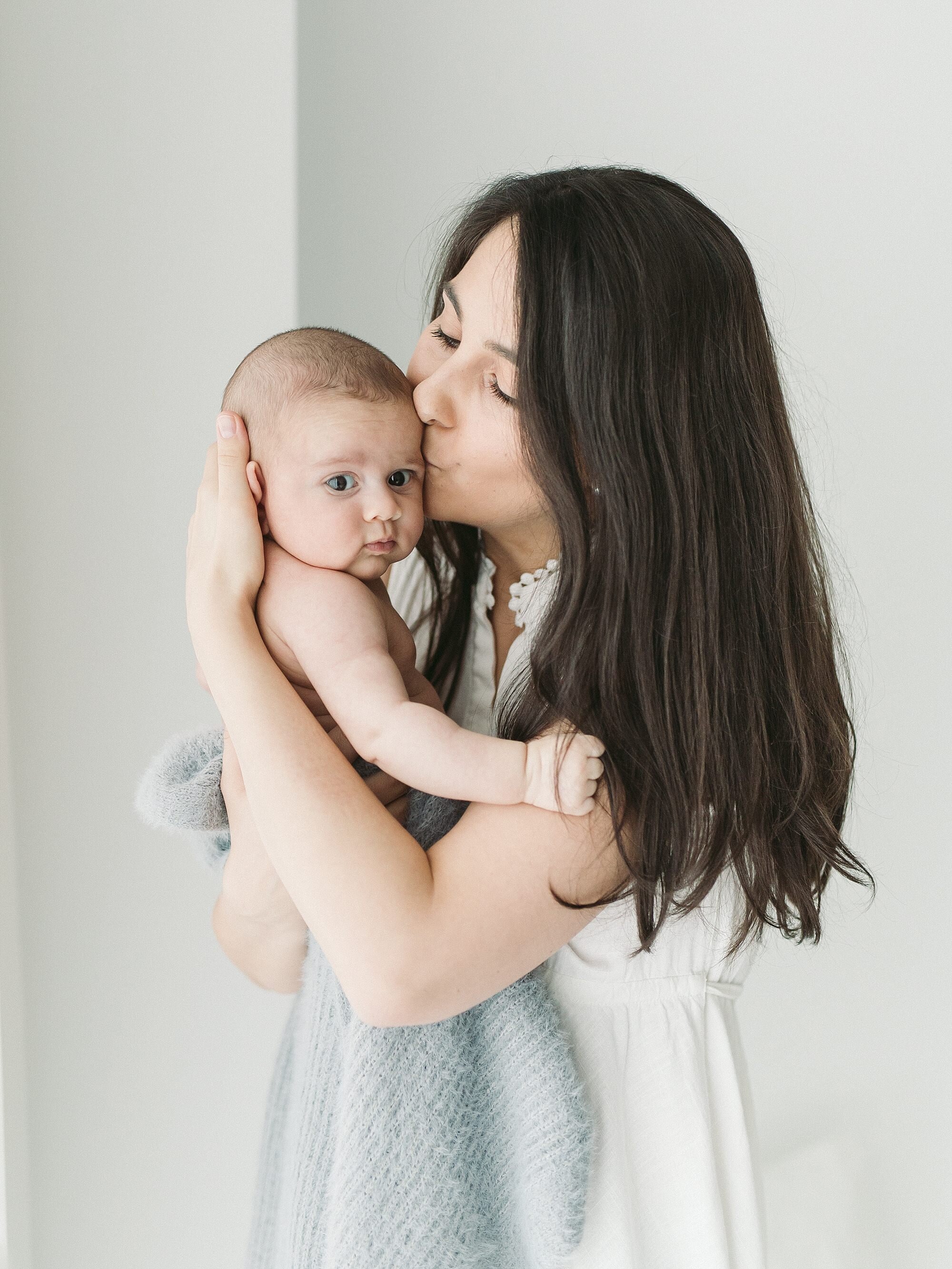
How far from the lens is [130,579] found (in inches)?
53.3

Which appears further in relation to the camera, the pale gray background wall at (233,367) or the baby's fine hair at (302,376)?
the pale gray background wall at (233,367)

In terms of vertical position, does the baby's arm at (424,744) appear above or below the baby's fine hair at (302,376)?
below

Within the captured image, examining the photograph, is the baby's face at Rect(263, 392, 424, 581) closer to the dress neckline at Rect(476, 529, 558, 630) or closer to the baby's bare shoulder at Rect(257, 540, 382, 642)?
the baby's bare shoulder at Rect(257, 540, 382, 642)

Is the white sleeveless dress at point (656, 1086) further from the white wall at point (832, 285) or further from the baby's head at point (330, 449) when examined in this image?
the white wall at point (832, 285)

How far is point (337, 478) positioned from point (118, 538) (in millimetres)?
511

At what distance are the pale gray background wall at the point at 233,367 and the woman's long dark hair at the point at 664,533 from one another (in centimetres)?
58

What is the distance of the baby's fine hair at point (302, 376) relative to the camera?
3.10 feet

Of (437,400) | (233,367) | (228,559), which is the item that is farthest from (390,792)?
(233,367)

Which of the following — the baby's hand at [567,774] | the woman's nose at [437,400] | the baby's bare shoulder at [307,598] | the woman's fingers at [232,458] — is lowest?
the baby's hand at [567,774]

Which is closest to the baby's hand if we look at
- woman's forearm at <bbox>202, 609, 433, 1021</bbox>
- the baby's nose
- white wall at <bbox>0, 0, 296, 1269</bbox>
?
woman's forearm at <bbox>202, 609, 433, 1021</bbox>

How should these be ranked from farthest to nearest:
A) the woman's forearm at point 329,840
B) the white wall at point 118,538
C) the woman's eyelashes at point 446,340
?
the white wall at point 118,538, the woman's eyelashes at point 446,340, the woman's forearm at point 329,840

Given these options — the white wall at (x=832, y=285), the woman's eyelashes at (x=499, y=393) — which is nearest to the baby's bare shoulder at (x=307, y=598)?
the woman's eyelashes at (x=499, y=393)

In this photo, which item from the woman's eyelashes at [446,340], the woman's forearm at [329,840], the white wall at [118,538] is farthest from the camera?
the white wall at [118,538]

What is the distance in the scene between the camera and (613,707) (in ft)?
2.95
